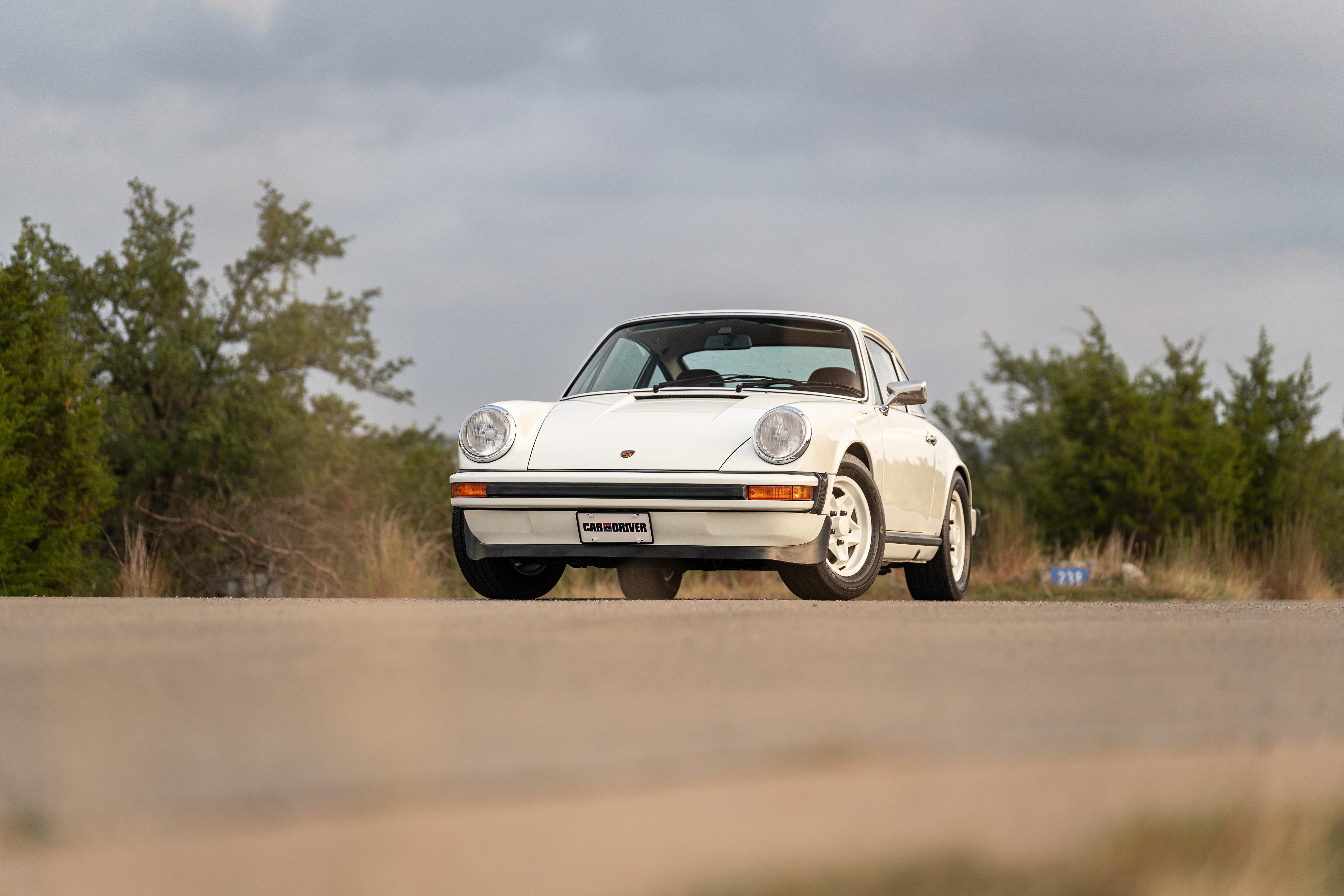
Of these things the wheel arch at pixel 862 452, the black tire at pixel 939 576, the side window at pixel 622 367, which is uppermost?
the side window at pixel 622 367

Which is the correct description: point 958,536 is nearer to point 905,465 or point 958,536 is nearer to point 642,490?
point 905,465

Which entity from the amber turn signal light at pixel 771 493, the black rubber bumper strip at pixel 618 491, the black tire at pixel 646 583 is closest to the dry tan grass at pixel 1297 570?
the black tire at pixel 646 583

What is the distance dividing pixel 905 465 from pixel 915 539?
1.41 feet

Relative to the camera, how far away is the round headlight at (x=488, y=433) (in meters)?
7.71

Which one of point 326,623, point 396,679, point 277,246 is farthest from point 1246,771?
point 277,246

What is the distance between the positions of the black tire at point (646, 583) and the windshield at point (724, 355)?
4.99ft

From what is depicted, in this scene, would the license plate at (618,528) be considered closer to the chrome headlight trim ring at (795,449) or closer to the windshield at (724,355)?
the chrome headlight trim ring at (795,449)

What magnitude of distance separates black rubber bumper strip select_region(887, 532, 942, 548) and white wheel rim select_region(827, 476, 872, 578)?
36 cm

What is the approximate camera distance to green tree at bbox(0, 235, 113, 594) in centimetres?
2162

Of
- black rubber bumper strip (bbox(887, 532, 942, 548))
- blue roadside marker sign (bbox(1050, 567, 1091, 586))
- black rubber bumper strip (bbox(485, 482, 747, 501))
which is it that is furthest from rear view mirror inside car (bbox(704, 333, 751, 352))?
blue roadside marker sign (bbox(1050, 567, 1091, 586))

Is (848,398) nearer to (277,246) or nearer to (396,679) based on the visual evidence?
(396,679)

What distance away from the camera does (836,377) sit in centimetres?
873

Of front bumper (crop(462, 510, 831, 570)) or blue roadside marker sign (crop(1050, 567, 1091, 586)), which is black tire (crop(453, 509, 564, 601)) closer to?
front bumper (crop(462, 510, 831, 570))

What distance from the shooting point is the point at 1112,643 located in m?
4.64
